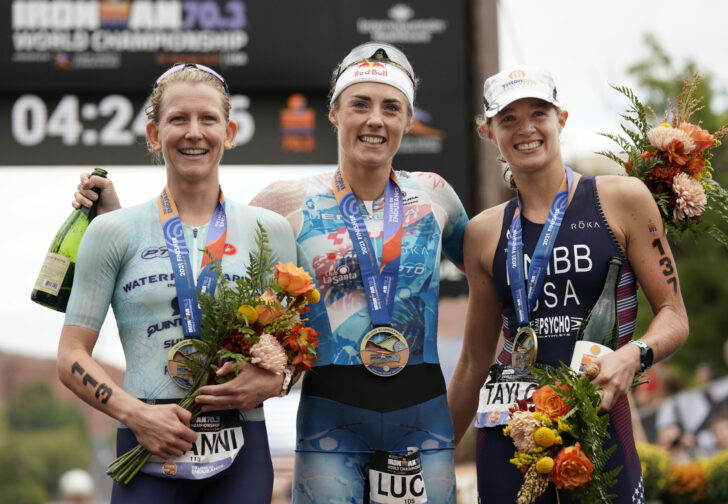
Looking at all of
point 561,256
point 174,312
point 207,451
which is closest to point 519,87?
point 561,256

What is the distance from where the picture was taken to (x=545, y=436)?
9.89ft

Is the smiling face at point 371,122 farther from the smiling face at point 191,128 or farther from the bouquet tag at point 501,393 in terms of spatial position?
the bouquet tag at point 501,393

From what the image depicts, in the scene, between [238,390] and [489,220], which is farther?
[489,220]

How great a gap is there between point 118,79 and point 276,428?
11.0ft

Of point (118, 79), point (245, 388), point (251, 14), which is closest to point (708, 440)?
point (251, 14)

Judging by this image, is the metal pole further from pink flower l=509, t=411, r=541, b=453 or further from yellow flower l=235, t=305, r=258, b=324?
yellow flower l=235, t=305, r=258, b=324

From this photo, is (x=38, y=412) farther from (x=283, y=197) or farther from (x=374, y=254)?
(x=374, y=254)

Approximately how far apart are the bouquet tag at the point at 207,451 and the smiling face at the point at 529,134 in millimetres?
1366

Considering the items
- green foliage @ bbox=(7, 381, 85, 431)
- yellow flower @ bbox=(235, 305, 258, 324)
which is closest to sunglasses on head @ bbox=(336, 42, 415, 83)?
yellow flower @ bbox=(235, 305, 258, 324)

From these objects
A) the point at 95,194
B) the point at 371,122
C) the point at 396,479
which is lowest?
the point at 396,479

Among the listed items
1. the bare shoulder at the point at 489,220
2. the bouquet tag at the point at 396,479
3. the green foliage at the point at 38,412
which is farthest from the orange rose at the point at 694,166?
the green foliage at the point at 38,412

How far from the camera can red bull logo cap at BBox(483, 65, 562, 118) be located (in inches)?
140

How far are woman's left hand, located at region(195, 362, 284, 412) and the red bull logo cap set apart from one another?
1.31 m

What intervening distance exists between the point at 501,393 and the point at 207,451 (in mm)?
1035
